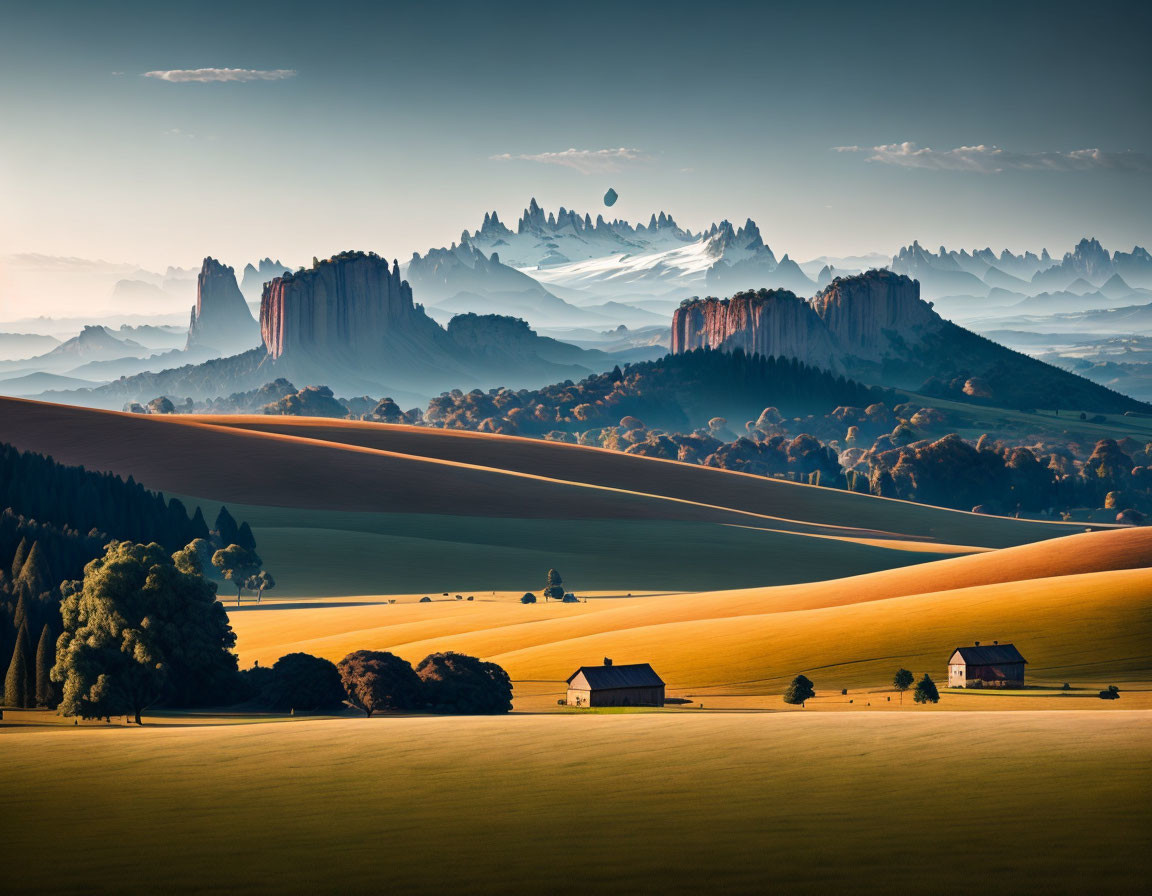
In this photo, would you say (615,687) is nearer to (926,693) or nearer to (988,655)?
(926,693)

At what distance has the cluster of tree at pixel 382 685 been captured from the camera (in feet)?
226

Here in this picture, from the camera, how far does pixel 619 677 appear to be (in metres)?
70.0

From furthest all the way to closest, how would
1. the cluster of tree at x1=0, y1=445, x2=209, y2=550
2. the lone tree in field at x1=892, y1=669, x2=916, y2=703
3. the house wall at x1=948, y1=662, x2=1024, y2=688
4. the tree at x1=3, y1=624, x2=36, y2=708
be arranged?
the cluster of tree at x1=0, y1=445, x2=209, y2=550, the house wall at x1=948, y1=662, x2=1024, y2=688, the tree at x1=3, y1=624, x2=36, y2=708, the lone tree in field at x1=892, y1=669, x2=916, y2=703

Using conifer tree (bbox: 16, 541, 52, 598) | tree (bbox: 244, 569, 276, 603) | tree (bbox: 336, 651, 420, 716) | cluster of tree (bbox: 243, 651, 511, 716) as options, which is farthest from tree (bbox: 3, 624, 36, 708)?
tree (bbox: 244, 569, 276, 603)

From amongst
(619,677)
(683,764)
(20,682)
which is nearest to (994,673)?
(619,677)

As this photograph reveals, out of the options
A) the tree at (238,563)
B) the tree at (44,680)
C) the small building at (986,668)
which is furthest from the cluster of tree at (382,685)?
the tree at (238,563)

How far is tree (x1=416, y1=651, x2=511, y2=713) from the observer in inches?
2672

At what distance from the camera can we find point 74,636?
71125 mm

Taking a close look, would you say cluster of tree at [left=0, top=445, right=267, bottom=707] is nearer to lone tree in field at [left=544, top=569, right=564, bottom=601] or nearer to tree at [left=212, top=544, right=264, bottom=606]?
tree at [left=212, top=544, right=264, bottom=606]

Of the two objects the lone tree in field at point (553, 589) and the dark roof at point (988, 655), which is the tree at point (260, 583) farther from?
the dark roof at point (988, 655)

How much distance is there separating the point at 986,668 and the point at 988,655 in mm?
792

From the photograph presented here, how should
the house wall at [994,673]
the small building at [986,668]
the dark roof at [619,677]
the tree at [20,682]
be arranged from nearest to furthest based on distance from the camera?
the dark roof at [619,677] → the tree at [20,682] → the small building at [986,668] → the house wall at [994,673]

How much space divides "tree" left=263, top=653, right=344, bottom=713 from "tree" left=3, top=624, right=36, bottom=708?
12188mm

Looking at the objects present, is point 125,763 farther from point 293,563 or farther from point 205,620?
point 293,563
